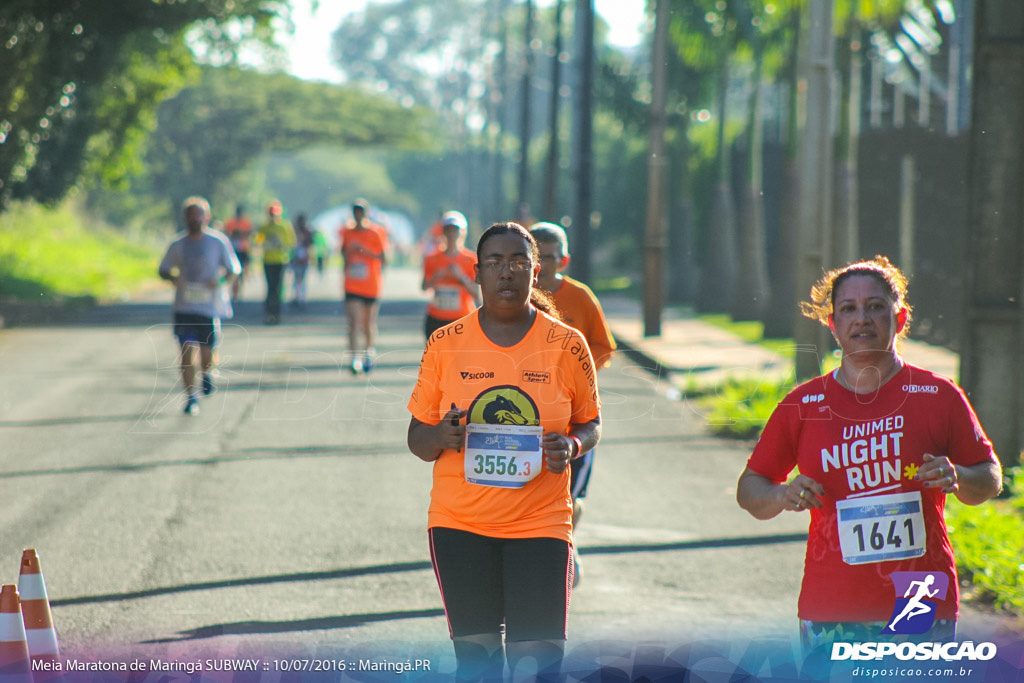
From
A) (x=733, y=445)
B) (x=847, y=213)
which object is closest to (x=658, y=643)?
(x=733, y=445)

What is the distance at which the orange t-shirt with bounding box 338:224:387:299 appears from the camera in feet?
48.3

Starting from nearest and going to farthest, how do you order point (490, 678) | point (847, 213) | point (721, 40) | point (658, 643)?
point (490, 678) → point (658, 643) → point (847, 213) → point (721, 40)

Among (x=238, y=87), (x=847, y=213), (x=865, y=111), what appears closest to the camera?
(x=847, y=213)

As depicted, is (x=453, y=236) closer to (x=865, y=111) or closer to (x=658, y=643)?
(x=658, y=643)

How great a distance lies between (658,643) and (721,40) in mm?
18800

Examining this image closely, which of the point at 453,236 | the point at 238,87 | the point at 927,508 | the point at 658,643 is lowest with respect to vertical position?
the point at 658,643

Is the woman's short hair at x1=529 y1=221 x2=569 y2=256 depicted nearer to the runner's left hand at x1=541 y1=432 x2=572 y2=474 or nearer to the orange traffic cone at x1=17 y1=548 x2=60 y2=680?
the runner's left hand at x1=541 y1=432 x2=572 y2=474

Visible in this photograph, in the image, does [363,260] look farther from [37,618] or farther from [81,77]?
[81,77]

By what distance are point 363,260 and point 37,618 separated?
10338 mm

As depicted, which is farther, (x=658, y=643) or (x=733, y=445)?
(x=733, y=445)

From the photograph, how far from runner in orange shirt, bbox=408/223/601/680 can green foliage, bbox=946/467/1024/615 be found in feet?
9.93

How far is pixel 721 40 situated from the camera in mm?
23531

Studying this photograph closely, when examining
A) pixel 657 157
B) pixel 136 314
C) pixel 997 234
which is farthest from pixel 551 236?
pixel 136 314

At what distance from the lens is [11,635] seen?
4.61 meters
